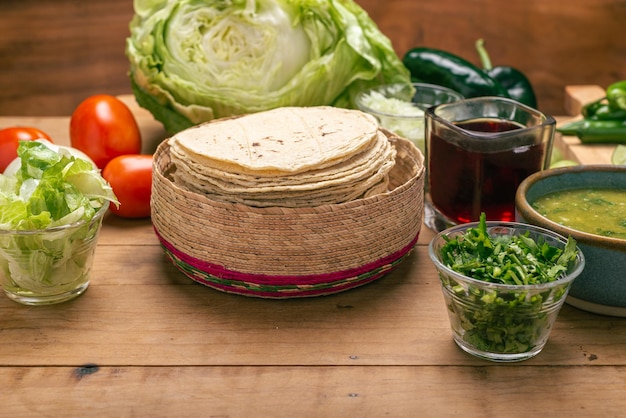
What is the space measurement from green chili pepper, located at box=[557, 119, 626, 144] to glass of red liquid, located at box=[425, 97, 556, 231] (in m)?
0.63

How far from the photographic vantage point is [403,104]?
2473 millimetres

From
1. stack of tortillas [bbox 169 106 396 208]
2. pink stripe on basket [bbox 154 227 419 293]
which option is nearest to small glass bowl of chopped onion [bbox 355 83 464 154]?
stack of tortillas [bbox 169 106 396 208]

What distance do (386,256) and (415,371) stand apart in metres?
0.33

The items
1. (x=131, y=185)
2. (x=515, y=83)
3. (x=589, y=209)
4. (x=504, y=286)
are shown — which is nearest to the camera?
(x=504, y=286)

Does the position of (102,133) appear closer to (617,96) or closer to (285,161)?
(285,161)

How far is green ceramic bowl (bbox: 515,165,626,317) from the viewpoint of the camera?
1.57 meters

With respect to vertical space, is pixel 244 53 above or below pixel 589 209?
above

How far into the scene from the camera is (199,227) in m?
1.70

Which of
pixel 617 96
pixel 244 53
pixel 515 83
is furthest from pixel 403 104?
pixel 515 83

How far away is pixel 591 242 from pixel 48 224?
109cm

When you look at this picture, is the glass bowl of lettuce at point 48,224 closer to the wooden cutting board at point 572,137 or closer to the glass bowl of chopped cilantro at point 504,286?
the glass bowl of chopped cilantro at point 504,286

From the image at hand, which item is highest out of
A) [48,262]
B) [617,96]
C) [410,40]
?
[48,262]

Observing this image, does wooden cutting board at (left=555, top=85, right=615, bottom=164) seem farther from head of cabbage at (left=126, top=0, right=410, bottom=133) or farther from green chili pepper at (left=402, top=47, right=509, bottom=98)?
head of cabbage at (left=126, top=0, right=410, bottom=133)

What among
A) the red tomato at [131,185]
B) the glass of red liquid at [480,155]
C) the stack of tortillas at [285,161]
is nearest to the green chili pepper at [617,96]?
the glass of red liquid at [480,155]
